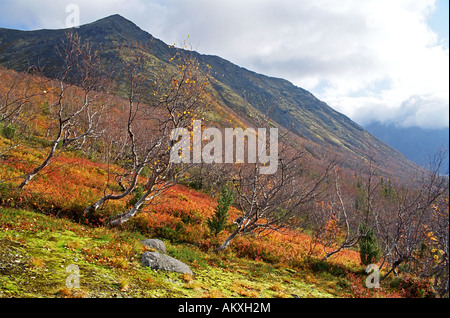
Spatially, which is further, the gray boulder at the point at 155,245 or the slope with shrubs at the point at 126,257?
the gray boulder at the point at 155,245

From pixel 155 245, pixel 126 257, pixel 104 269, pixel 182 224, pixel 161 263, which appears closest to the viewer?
pixel 104 269

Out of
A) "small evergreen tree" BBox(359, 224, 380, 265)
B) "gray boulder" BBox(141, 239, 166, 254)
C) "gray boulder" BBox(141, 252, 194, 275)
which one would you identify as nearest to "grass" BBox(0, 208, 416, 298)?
"gray boulder" BBox(141, 252, 194, 275)

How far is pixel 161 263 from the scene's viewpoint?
8.26 meters

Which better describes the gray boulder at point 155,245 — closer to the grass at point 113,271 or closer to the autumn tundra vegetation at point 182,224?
the grass at point 113,271

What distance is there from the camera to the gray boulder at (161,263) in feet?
26.7

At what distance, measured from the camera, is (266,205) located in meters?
11.8

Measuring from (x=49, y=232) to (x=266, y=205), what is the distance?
9040 mm

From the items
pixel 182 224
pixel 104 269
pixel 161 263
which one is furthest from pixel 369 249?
pixel 104 269

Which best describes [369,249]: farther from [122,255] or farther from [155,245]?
[122,255]

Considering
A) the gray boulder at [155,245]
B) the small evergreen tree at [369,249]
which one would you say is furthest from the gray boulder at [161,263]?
the small evergreen tree at [369,249]

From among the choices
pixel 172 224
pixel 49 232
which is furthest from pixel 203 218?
pixel 49 232

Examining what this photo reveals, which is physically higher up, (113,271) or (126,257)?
(113,271)
